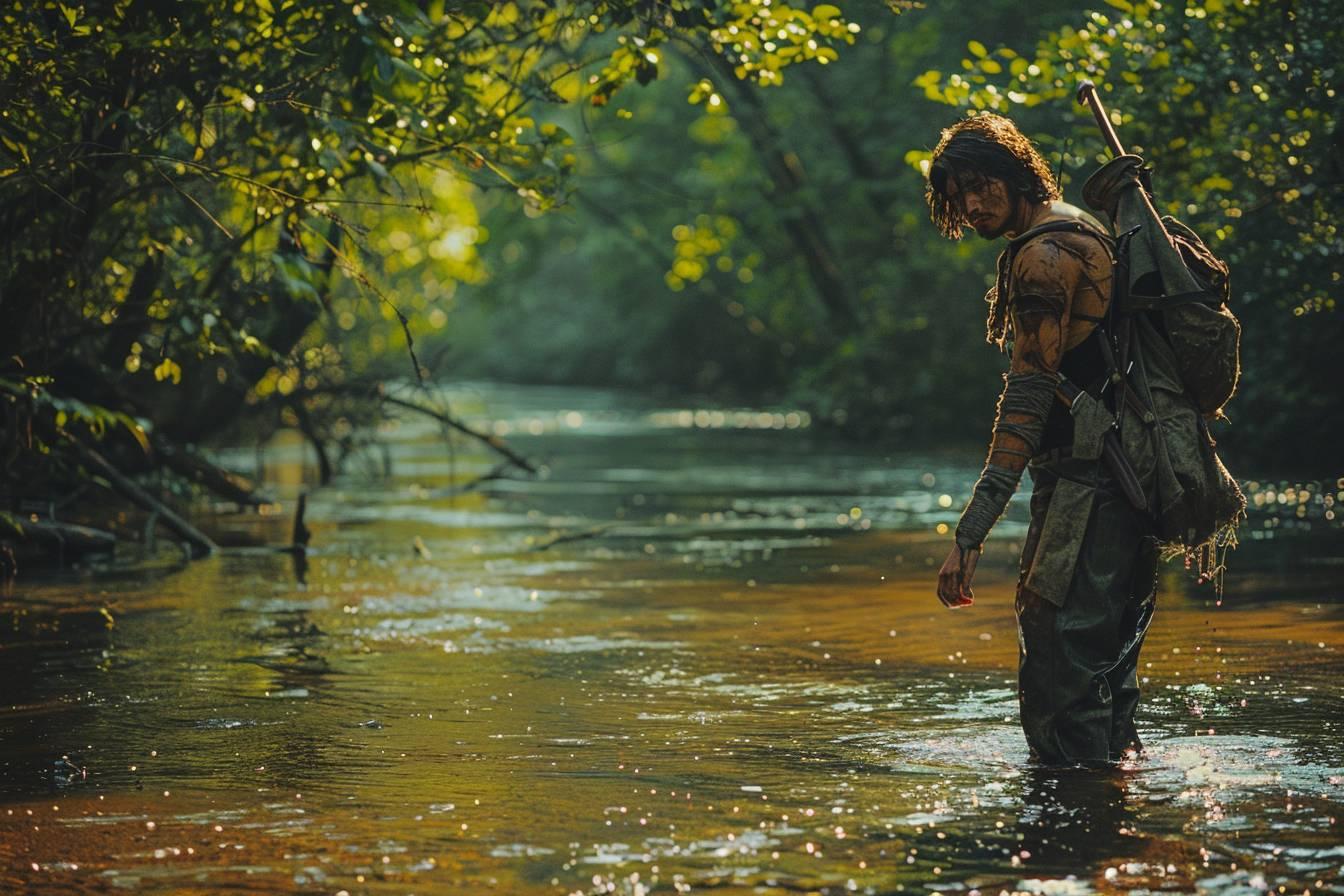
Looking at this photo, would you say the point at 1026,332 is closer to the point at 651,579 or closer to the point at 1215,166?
the point at 651,579

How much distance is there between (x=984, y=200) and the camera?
6531 millimetres

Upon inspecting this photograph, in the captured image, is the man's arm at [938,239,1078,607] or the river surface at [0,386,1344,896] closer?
the river surface at [0,386,1344,896]

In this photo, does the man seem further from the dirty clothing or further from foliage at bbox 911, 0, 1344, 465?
foliage at bbox 911, 0, 1344, 465

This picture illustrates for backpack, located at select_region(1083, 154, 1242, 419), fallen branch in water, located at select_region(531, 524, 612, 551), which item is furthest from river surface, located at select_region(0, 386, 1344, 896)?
backpack, located at select_region(1083, 154, 1242, 419)

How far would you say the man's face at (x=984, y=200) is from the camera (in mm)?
6516

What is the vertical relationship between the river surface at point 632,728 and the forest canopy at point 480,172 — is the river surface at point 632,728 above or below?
below

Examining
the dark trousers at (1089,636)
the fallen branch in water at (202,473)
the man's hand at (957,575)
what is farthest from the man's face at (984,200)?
the fallen branch in water at (202,473)

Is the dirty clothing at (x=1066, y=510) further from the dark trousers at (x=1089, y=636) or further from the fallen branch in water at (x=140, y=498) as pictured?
the fallen branch in water at (x=140, y=498)

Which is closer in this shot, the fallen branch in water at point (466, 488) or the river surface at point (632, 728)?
the river surface at point (632, 728)

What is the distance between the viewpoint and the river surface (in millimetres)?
5574

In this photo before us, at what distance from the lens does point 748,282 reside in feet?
134

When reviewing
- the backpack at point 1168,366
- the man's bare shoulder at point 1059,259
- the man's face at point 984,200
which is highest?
the man's face at point 984,200

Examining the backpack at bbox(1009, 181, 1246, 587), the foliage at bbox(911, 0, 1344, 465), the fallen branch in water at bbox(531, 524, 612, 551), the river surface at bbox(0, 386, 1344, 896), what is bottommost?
the river surface at bbox(0, 386, 1344, 896)

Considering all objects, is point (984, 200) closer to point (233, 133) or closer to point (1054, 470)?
point (1054, 470)
